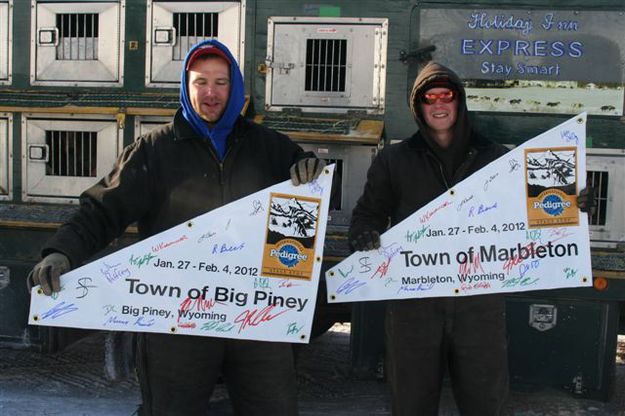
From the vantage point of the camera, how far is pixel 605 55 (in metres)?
3.77

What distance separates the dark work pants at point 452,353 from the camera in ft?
9.52

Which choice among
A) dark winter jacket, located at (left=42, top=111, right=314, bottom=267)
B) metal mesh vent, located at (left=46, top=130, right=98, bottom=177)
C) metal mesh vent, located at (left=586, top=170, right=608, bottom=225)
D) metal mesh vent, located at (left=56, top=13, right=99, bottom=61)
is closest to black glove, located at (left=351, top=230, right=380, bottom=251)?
dark winter jacket, located at (left=42, top=111, right=314, bottom=267)

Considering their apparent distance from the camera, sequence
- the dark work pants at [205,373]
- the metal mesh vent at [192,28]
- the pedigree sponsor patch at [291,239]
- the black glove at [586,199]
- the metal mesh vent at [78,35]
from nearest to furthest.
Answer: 1. the dark work pants at [205,373]
2. the pedigree sponsor patch at [291,239]
3. the black glove at [586,199]
4. the metal mesh vent at [192,28]
5. the metal mesh vent at [78,35]

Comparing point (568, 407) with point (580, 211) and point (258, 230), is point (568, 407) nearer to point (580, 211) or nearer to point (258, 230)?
point (580, 211)

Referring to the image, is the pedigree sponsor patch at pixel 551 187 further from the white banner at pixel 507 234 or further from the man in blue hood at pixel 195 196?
the man in blue hood at pixel 195 196

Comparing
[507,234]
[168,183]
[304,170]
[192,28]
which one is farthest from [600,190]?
[192,28]

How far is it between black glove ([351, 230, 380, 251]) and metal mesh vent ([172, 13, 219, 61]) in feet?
5.96

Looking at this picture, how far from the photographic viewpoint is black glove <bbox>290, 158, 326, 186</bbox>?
9.12 feet

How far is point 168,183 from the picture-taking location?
275 cm

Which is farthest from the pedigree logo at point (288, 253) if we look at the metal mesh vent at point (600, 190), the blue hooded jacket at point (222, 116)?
the metal mesh vent at point (600, 190)

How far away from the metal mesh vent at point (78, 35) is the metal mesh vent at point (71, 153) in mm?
492

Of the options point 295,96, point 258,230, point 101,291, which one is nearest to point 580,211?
point 258,230

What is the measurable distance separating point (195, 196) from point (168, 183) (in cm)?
12

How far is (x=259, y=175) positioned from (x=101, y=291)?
821 millimetres
